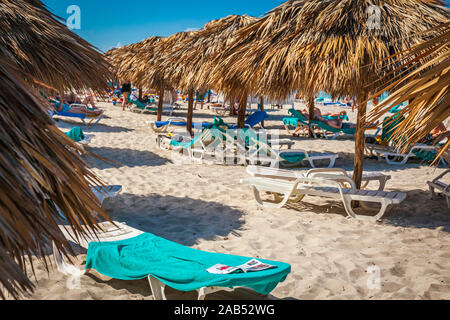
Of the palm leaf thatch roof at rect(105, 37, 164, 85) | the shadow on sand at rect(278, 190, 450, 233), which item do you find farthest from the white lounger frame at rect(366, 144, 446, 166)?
the palm leaf thatch roof at rect(105, 37, 164, 85)

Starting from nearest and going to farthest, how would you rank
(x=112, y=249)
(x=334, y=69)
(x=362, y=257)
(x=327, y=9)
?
(x=112, y=249) → (x=362, y=257) → (x=334, y=69) → (x=327, y=9)

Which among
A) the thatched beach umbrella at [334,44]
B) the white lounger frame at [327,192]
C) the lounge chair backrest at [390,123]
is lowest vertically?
the white lounger frame at [327,192]

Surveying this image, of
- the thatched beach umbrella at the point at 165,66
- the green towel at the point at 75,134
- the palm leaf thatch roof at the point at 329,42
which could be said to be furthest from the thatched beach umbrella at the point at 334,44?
the thatched beach umbrella at the point at 165,66

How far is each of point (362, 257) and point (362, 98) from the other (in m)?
1.96

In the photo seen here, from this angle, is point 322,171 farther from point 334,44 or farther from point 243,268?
point 243,268

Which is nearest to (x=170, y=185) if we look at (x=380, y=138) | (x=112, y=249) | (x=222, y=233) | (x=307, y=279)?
(x=222, y=233)

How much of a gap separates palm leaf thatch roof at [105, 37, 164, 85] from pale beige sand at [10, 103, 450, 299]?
6585 mm

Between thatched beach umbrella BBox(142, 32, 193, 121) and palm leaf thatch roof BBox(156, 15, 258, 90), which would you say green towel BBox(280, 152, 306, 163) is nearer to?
palm leaf thatch roof BBox(156, 15, 258, 90)

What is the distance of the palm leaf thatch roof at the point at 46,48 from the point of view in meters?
3.04

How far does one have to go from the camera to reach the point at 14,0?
3488 mm

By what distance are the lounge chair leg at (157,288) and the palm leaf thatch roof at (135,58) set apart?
955cm

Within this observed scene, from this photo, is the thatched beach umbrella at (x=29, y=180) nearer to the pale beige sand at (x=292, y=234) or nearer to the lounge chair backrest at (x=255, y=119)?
the pale beige sand at (x=292, y=234)

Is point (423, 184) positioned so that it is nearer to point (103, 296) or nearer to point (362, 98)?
point (362, 98)

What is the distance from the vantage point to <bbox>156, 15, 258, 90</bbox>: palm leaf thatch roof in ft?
26.0
